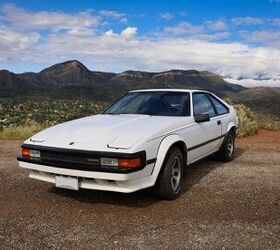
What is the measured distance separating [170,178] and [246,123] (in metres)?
8.28

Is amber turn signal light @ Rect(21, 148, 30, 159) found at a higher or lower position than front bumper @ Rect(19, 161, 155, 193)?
higher

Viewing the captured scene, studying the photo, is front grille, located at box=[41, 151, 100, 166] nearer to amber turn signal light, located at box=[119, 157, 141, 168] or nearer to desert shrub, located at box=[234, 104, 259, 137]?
amber turn signal light, located at box=[119, 157, 141, 168]

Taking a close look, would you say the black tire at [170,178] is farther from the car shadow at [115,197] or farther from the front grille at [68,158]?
the front grille at [68,158]

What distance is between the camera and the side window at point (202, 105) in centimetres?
647

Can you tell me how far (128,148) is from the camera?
4.65 m

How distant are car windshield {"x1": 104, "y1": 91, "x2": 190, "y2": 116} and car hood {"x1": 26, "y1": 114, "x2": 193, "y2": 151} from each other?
0.33 metres

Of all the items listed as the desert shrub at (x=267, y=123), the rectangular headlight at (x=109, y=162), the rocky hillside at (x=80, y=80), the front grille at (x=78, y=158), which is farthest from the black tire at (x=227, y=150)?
the rocky hillside at (x=80, y=80)

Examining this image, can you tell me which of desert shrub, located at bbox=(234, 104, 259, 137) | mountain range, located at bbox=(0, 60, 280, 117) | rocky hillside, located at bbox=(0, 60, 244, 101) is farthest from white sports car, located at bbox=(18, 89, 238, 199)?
rocky hillside, located at bbox=(0, 60, 244, 101)

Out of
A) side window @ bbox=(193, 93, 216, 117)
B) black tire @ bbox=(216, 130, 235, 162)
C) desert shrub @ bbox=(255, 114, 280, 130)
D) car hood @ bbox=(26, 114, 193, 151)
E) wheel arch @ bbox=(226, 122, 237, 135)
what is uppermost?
side window @ bbox=(193, 93, 216, 117)

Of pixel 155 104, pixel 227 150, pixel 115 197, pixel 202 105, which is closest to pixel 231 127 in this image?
pixel 227 150

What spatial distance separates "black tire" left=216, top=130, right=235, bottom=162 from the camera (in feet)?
25.1

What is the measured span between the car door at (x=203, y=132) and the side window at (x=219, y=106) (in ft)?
0.58

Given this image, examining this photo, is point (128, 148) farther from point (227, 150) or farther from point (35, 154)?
point (227, 150)

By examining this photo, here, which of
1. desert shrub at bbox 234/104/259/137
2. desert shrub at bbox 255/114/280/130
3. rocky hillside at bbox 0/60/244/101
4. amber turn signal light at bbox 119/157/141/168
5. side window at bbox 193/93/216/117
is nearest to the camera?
amber turn signal light at bbox 119/157/141/168
